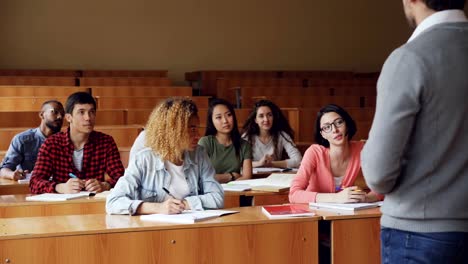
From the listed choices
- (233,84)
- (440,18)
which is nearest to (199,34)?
(233,84)

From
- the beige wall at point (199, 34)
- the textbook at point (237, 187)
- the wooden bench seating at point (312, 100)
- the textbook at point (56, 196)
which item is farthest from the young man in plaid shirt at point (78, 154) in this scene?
the beige wall at point (199, 34)

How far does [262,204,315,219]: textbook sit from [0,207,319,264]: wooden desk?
0.03 meters

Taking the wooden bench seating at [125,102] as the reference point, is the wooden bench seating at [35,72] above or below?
above

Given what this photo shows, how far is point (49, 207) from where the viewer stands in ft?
12.7

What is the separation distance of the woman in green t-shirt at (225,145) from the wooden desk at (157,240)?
1981mm

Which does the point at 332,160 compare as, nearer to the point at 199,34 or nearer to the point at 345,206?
the point at 345,206

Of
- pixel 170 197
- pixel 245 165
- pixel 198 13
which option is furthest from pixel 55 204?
pixel 198 13

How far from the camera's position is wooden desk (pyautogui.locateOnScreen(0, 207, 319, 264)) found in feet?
9.37

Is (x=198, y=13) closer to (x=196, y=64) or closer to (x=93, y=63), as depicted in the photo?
(x=196, y=64)

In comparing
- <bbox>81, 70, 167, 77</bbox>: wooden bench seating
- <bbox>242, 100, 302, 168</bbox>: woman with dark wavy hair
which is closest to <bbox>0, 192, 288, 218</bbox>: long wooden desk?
<bbox>242, 100, 302, 168</bbox>: woman with dark wavy hair

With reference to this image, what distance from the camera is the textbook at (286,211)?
10.6 feet

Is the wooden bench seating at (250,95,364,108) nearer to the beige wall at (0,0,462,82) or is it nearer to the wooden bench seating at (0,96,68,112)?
the wooden bench seating at (0,96,68,112)

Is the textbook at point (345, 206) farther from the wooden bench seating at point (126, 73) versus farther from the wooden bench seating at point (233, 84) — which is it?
the wooden bench seating at point (126, 73)

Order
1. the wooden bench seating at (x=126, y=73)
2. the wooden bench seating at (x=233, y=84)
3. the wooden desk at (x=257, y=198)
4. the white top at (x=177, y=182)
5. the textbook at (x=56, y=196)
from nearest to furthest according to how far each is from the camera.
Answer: the white top at (x=177, y=182), the textbook at (x=56, y=196), the wooden desk at (x=257, y=198), the wooden bench seating at (x=233, y=84), the wooden bench seating at (x=126, y=73)
